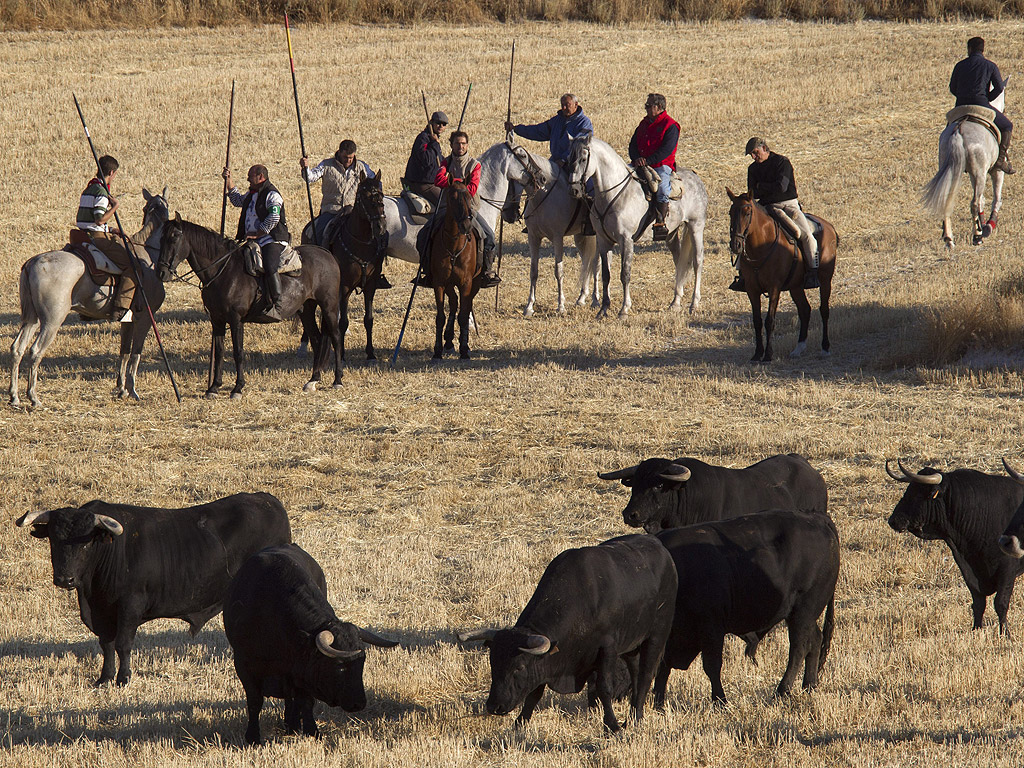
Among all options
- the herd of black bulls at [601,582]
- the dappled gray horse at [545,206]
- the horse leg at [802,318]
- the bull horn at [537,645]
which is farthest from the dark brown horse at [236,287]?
the bull horn at [537,645]

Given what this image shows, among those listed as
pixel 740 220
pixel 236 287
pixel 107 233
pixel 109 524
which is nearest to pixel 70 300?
pixel 107 233

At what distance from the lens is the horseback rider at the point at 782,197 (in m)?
16.9

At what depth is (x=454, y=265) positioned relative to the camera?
16.8 meters

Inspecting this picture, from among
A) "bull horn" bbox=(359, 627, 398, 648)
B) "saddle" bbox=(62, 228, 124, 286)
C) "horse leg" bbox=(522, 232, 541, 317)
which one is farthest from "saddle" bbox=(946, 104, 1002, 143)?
"bull horn" bbox=(359, 627, 398, 648)

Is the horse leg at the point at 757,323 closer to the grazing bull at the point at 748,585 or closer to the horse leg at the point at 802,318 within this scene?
the horse leg at the point at 802,318

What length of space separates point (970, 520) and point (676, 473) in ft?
7.12

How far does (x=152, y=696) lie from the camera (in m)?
7.60

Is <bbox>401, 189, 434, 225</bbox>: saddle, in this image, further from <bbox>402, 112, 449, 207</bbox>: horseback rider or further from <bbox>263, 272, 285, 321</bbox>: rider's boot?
<bbox>263, 272, 285, 321</bbox>: rider's boot

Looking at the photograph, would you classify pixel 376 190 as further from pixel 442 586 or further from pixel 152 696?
pixel 152 696

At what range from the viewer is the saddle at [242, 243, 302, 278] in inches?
596

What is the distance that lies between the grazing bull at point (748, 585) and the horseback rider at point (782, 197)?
9906mm

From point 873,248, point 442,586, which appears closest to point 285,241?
point 442,586

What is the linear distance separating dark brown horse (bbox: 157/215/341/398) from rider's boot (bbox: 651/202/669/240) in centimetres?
623

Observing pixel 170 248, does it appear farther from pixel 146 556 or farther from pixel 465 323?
pixel 146 556
